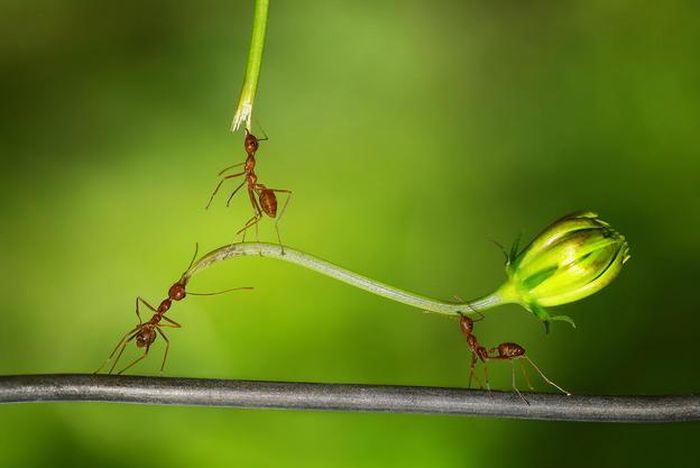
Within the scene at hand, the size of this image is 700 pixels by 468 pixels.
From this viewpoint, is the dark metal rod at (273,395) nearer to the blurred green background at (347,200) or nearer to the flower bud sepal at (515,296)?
the flower bud sepal at (515,296)

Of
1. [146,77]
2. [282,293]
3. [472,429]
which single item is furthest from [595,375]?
[146,77]

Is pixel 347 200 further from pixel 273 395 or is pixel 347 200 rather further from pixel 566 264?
pixel 273 395

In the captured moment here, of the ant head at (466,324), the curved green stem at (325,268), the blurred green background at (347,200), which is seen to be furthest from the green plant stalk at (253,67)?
the blurred green background at (347,200)

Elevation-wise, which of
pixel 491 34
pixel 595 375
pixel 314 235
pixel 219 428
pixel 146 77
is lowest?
pixel 219 428

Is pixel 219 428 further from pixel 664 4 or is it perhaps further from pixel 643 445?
pixel 664 4

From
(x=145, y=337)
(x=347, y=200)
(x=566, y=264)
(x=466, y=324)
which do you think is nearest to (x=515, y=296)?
(x=566, y=264)

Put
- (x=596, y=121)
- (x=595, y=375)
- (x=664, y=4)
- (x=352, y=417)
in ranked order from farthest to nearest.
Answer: (x=664, y=4) < (x=596, y=121) < (x=595, y=375) < (x=352, y=417)
